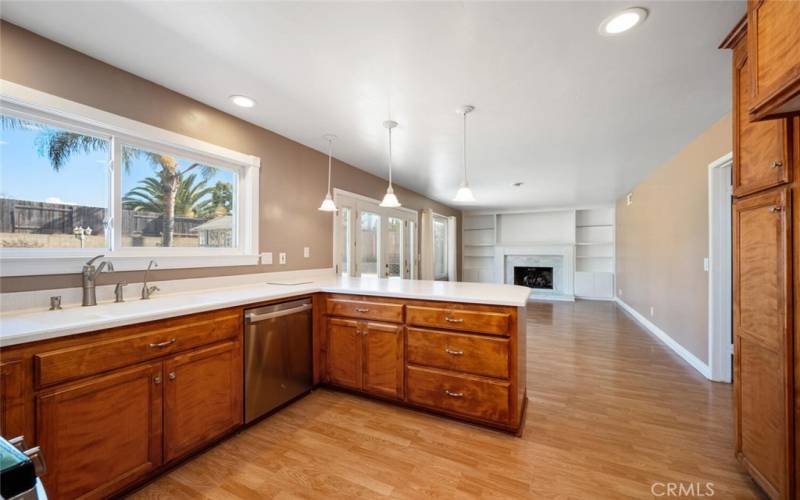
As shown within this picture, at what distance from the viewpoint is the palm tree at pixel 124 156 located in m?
1.78

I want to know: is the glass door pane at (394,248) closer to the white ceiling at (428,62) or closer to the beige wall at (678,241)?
the white ceiling at (428,62)

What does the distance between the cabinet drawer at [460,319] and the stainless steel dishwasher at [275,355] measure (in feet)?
2.85

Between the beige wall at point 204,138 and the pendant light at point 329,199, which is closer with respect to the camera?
the beige wall at point 204,138

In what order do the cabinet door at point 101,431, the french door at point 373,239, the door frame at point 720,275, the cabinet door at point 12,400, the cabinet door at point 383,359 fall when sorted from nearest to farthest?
1. the cabinet door at point 12,400
2. the cabinet door at point 101,431
3. the cabinet door at point 383,359
4. the door frame at point 720,275
5. the french door at point 373,239

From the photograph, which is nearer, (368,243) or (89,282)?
(89,282)

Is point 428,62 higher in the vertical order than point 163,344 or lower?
higher

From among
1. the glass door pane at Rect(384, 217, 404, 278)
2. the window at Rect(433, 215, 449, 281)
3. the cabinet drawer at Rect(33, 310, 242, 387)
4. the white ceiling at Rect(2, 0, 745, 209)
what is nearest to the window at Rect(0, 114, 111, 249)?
the white ceiling at Rect(2, 0, 745, 209)

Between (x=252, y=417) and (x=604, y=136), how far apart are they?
3962 millimetres

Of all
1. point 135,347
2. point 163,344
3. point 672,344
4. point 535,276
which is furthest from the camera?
point 535,276

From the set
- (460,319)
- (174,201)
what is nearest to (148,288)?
(174,201)

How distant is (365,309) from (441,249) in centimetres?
561

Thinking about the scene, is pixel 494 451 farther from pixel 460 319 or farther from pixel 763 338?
pixel 763 338

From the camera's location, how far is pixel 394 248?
544 cm

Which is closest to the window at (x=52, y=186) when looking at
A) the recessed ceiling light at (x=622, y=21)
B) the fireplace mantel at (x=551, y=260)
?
the recessed ceiling light at (x=622, y=21)
